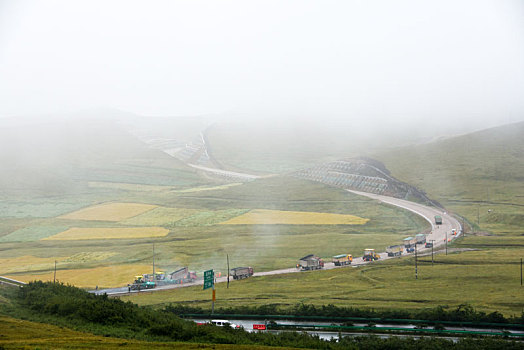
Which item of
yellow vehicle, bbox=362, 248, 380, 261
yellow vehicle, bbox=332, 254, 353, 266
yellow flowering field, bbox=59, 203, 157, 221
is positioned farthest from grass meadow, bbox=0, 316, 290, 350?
yellow flowering field, bbox=59, 203, 157, 221

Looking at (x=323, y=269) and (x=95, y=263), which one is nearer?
(x=323, y=269)

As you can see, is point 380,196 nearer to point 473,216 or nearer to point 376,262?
point 473,216

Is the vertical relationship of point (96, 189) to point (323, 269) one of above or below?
above

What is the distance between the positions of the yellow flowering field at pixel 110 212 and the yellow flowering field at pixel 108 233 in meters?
12.7

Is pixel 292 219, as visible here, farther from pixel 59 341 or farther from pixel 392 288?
pixel 59 341

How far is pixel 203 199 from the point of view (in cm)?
16588

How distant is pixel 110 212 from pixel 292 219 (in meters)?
57.9

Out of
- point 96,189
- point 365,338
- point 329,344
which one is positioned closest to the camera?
point 329,344

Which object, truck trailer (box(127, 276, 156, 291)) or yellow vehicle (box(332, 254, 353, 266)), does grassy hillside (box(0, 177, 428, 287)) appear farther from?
yellow vehicle (box(332, 254, 353, 266))

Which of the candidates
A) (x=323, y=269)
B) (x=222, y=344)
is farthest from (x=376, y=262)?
→ (x=222, y=344)

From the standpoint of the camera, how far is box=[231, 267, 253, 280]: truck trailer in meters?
81.8

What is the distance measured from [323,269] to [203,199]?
86014 millimetres

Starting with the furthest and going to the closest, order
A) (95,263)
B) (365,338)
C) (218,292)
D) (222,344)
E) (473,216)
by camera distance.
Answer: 1. (473,216)
2. (95,263)
3. (218,292)
4. (365,338)
5. (222,344)

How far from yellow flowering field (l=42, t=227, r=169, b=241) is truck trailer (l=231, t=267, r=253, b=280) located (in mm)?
42429
